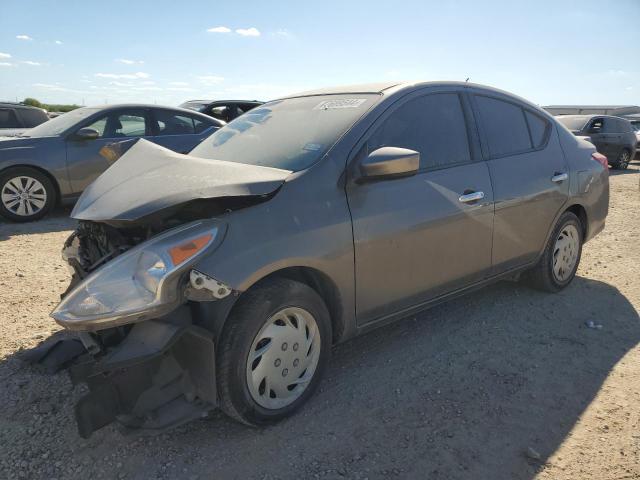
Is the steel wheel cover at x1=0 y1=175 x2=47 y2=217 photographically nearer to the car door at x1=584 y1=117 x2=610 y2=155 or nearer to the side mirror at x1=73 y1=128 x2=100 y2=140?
the side mirror at x1=73 y1=128 x2=100 y2=140

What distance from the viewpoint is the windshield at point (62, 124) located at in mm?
7293

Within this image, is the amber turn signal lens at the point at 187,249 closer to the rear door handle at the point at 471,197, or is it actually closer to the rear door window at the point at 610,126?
the rear door handle at the point at 471,197

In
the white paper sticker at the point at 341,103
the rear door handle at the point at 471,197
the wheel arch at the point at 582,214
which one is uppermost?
the white paper sticker at the point at 341,103

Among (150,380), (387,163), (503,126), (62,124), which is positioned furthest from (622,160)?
(150,380)

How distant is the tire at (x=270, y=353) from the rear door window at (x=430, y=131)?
3.34 ft

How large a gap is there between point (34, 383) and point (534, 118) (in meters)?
4.06

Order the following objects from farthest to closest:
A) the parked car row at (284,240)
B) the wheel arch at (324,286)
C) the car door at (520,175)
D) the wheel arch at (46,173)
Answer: the wheel arch at (46,173) < the car door at (520,175) < the wheel arch at (324,286) < the parked car row at (284,240)

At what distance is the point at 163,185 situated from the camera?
257cm

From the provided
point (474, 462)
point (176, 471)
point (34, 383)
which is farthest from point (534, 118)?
point (34, 383)

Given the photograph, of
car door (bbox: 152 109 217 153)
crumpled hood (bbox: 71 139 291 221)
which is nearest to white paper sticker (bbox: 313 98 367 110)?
crumpled hood (bbox: 71 139 291 221)

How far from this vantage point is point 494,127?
152 inches

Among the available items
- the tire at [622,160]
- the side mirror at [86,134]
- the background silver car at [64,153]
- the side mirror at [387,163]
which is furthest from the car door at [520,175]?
the tire at [622,160]

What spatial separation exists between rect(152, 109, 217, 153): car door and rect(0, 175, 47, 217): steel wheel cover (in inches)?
68.1

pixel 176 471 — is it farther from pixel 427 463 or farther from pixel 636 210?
pixel 636 210
